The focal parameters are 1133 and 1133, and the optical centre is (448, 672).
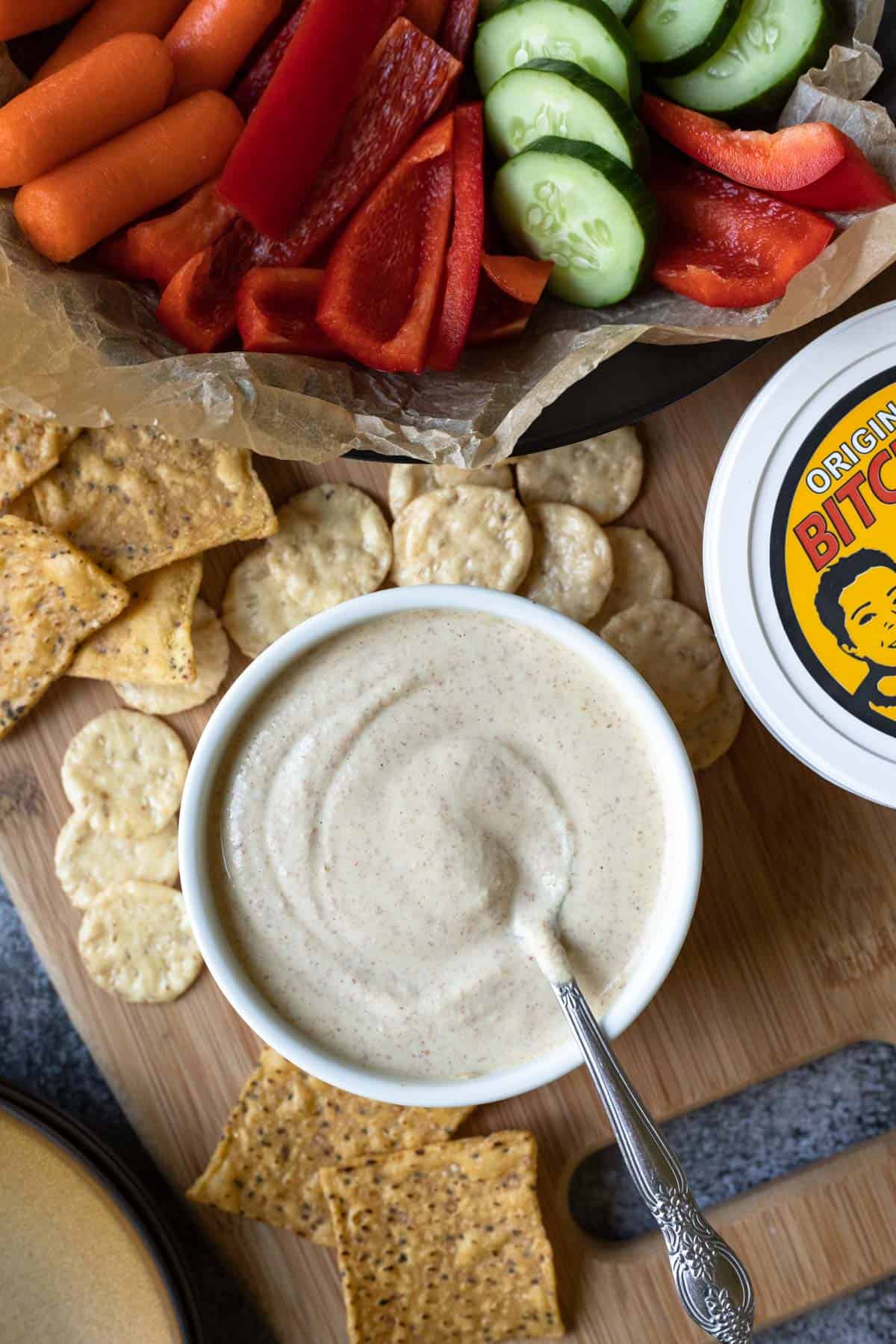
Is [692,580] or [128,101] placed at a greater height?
[128,101]

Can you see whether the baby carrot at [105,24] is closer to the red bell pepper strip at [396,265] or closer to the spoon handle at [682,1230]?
the red bell pepper strip at [396,265]

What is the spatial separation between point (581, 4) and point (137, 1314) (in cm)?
161

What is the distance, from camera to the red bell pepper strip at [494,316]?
51.1 inches

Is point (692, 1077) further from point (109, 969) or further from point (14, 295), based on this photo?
point (14, 295)

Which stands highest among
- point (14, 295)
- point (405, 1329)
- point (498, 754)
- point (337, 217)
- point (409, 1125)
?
point (14, 295)

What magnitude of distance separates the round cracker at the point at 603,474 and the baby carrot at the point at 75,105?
630mm

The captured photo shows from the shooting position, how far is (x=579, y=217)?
1203mm

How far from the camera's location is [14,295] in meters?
1.20

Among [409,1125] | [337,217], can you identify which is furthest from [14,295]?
[409,1125]

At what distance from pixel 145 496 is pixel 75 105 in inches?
17.5

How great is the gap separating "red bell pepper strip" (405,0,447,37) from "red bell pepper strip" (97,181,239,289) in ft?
0.96

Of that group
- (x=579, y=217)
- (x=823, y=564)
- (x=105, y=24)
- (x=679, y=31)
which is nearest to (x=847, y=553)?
(x=823, y=564)

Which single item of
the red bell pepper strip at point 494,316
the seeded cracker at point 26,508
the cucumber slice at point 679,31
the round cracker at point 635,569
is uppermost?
the cucumber slice at point 679,31

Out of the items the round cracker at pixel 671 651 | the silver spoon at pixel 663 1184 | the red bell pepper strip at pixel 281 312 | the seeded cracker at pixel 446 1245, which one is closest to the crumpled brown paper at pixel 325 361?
the red bell pepper strip at pixel 281 312
